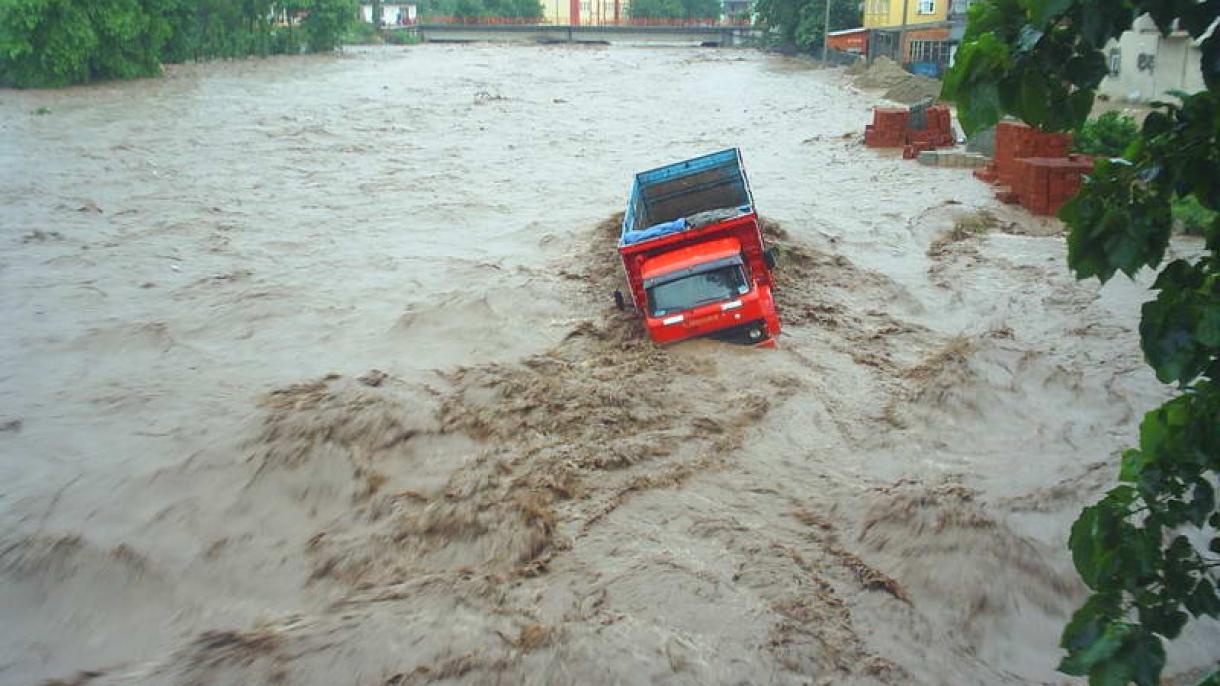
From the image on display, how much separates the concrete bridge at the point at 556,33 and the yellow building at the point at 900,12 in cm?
2740

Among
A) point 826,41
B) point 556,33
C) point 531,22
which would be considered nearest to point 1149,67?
point 826,41

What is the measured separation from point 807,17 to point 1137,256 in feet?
219

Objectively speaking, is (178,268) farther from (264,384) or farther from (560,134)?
(560,134)

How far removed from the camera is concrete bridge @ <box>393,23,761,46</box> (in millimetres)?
90062

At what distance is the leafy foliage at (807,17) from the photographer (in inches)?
2515

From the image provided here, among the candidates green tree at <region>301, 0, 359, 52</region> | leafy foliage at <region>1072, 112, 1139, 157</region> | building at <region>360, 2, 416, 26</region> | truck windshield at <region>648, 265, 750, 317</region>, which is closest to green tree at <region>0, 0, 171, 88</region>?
green tree at <region>301, 0, 359, 52</region>

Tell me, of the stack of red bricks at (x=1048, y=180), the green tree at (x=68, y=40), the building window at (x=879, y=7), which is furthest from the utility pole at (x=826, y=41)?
the stack of red bricks at (x=1048, y=180)

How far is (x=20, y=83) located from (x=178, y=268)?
30.1m

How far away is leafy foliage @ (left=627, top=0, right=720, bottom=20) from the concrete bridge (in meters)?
8.25

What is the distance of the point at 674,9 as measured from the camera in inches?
3935

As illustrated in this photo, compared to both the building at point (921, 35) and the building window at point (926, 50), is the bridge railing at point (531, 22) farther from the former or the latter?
the building window at point (926, 50)

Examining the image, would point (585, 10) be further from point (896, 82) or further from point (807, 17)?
point (896, 82)

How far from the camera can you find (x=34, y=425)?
433 inches

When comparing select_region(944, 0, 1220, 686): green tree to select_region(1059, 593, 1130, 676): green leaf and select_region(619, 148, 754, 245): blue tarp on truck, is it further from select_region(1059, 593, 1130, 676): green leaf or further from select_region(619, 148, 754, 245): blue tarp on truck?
select_region(619, 148, 754, 245): blue tarp on truck
